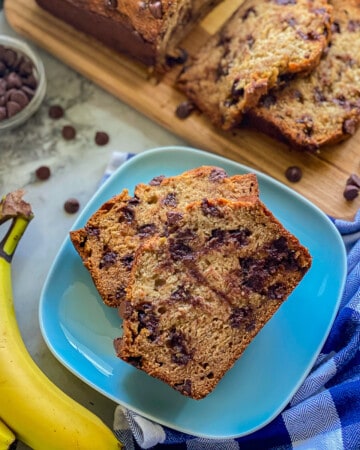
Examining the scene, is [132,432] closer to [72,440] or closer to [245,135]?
[72,440]

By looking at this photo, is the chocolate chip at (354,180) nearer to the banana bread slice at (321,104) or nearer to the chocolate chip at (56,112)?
the banana bread slice at (321,104)

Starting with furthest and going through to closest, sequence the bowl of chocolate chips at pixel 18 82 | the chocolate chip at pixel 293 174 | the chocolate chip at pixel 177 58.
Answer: the chocolate chip at pixel 177 58 → the bowl of chocolate chips at pixel 18 82 → the chocolate chip at pixel 293 174

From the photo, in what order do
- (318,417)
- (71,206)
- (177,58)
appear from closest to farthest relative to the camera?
(318,417) < (71,206) < (177,58)

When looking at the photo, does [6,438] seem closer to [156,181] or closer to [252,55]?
[156,181]

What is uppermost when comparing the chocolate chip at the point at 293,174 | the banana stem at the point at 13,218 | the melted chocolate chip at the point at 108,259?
the chocolate chip at the point at 293,174

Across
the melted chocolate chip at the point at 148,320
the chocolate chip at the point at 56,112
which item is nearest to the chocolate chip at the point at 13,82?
the chocolate chip at the point at 56,112

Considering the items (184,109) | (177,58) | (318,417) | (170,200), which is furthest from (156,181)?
(318,417)
